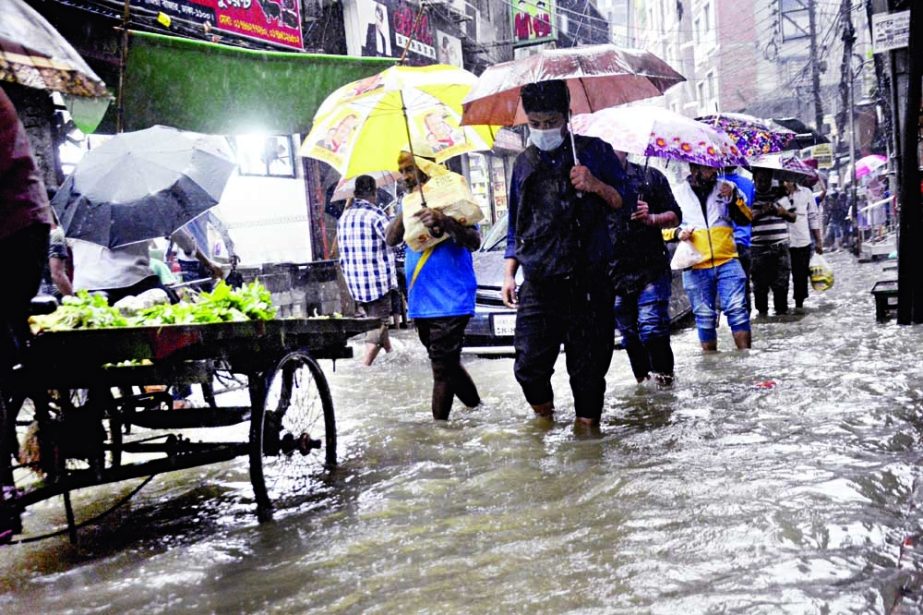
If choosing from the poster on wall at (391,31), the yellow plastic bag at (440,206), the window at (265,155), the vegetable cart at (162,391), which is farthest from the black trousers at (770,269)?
the poster on wall at (391,31)

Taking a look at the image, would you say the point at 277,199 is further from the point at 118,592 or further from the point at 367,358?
the point at 118,592

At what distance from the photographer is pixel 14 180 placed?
10.5 feet

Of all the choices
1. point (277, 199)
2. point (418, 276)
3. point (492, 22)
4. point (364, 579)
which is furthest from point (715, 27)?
point (364, 579)

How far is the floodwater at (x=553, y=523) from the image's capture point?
10.5 ft

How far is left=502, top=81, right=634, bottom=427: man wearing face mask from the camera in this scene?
5.50m

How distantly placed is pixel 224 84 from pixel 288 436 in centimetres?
804

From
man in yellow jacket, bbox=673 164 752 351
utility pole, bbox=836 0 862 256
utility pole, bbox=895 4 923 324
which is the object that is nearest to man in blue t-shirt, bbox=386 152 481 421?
man in yellow jacket, bbox=673 164 752 351

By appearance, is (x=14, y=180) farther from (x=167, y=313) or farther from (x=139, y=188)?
(x=139, y=188)

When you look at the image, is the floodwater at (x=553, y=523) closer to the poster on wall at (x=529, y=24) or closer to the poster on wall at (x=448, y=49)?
the poster on wall at (x=448, y=49)

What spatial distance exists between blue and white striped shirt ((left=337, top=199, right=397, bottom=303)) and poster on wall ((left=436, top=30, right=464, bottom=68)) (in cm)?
1492

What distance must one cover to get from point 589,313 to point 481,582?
101 inches

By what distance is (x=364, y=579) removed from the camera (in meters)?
3.51

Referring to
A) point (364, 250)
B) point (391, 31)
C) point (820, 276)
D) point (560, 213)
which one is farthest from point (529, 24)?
Answer: point (560, 213)

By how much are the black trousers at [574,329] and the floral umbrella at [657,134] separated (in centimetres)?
203
